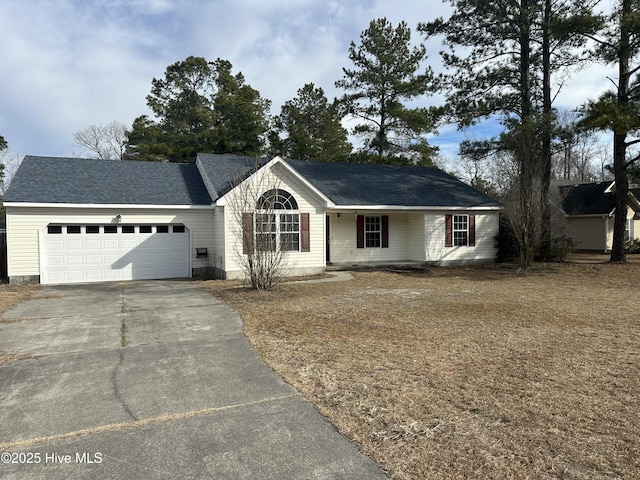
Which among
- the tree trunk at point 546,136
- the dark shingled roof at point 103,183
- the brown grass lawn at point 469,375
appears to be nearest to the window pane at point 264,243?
the brown grass lawn at point 469,375

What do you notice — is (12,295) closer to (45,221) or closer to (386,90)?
(45,221)

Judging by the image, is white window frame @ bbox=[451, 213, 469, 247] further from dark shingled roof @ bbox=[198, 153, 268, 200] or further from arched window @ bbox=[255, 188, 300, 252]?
dark shingled roof @ bbox=[198, 153, 268, 200]

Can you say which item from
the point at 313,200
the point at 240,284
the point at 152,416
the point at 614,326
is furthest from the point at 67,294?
the point at 614,326

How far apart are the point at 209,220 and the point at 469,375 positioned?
12252 millimetres

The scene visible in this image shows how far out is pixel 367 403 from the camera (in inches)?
164

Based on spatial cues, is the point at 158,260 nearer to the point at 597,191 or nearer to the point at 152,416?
the point at 152,416

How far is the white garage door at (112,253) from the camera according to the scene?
44.8ft

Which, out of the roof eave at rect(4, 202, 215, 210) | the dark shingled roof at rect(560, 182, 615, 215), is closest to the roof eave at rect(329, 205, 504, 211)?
the roof eave at rect(4, 202, 215, 210)

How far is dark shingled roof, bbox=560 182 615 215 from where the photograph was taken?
24250mm

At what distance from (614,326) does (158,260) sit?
517 inches

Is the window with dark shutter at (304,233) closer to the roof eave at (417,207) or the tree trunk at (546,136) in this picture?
the roof eave at (417,207)

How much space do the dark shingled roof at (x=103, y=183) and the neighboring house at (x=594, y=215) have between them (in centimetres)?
2054

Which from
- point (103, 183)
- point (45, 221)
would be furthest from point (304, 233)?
point (45, 221)

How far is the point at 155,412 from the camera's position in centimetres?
400
